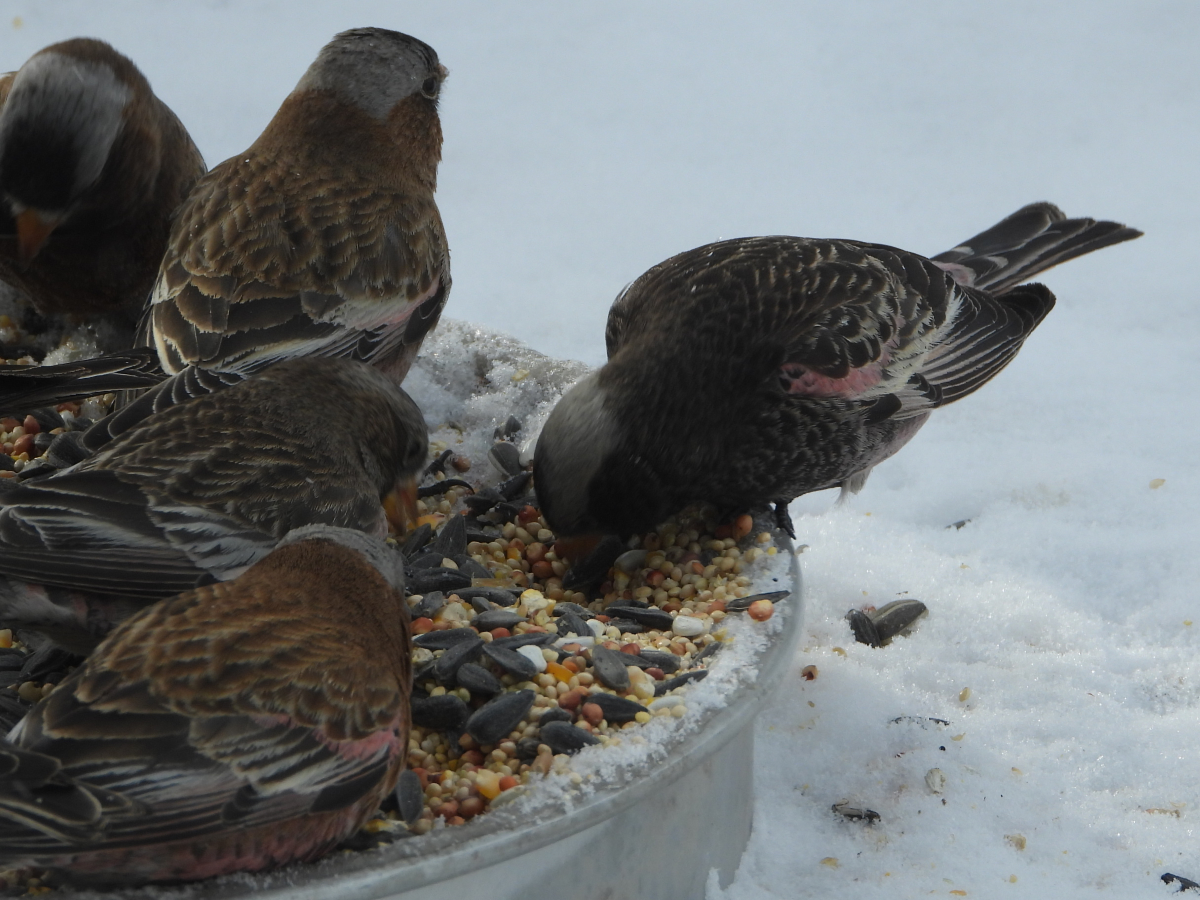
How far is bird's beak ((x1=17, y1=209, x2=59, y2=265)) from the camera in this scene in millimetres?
3254

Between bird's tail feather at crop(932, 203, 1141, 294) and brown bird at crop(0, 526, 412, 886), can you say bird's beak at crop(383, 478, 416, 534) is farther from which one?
bird's tail feather at crop(932, 203, 1141, 294)

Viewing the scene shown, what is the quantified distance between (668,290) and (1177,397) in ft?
8.73

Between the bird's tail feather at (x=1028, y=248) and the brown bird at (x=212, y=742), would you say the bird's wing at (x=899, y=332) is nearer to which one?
the bird's tail feather at (x=1028, y=248)

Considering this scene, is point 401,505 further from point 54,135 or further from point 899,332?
point 899,332

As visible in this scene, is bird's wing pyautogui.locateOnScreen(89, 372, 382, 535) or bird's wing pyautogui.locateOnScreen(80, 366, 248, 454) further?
bird's wing pyautogui.locateOnScreen(80, 366, 248, 454)

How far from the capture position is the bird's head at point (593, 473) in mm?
2941

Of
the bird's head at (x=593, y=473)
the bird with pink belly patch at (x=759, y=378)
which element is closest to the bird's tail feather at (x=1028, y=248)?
the bird with pink belly patch at (x=759, y=378)

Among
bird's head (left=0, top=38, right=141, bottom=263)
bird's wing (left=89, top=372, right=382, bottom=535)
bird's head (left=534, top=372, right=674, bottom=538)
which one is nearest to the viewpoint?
bird's wing (left=89, top=372, right=382, bottom=535)

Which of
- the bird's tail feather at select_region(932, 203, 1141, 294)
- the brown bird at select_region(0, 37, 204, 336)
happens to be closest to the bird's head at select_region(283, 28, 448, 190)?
the brown bird at select_region(0, 37, 204, 336)

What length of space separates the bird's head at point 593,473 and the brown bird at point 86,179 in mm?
1424

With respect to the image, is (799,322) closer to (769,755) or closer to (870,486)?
(769,755)

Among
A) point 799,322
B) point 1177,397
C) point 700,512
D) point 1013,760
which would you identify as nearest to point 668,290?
point 799,322

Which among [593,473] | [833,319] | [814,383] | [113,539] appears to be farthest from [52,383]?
[833,319]

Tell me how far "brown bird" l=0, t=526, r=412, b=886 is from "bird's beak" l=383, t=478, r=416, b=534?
2.92ft
